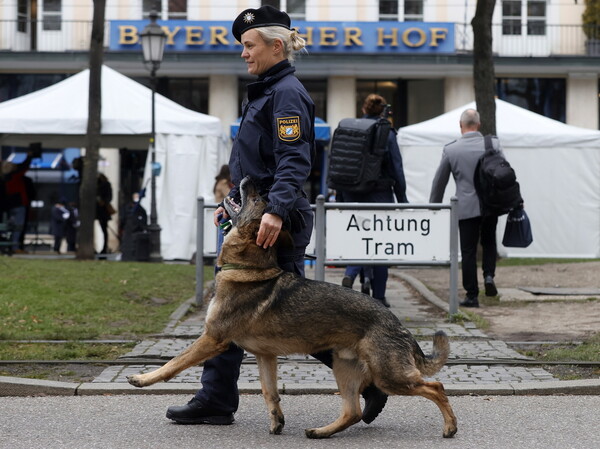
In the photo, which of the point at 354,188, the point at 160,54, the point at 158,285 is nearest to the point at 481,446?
the point at 354,188

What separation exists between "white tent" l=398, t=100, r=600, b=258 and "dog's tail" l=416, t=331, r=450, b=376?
1425 centimetres

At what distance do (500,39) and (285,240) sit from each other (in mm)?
28925

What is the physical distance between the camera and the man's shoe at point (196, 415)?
579 cm

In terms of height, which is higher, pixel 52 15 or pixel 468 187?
pixel 52 15

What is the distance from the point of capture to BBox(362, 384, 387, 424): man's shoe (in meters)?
5.66

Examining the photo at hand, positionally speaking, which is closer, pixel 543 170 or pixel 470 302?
pixel 470 302

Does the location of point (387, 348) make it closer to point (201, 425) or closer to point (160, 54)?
point (201, 425)

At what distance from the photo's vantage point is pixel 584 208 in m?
21.4

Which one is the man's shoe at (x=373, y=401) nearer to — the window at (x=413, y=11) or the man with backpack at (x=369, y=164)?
the man with backpack at (x=369, y=164)

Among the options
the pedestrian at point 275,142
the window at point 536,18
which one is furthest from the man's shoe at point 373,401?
the window at point 536,18

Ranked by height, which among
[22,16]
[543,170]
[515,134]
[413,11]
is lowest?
[543,170]

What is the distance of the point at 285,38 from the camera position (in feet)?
18.1

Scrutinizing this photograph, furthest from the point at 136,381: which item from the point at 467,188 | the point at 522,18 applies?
the point at 522,18

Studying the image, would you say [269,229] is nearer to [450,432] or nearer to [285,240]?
[285,240]
